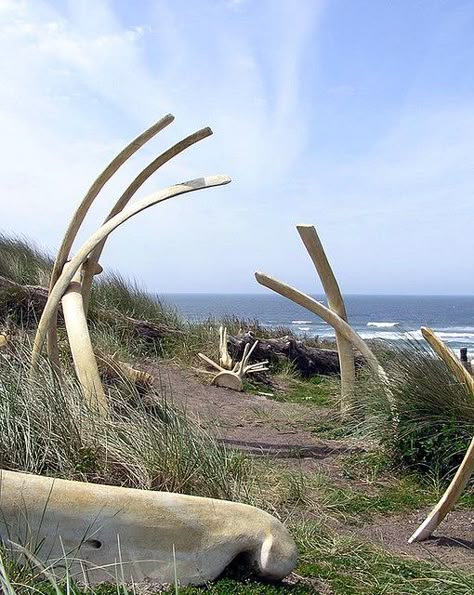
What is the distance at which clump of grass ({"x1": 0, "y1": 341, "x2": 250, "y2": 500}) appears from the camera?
425 centimetres

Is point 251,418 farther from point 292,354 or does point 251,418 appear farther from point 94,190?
point 292,354

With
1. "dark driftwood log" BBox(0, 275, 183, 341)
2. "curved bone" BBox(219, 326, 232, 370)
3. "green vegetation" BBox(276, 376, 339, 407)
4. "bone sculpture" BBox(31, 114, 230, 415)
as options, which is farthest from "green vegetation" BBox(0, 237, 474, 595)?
"curved bone" BBox(219, 326, 232, 370)

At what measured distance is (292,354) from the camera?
14078mm

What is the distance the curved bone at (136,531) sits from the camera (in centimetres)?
346

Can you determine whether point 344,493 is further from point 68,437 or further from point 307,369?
point 307,369

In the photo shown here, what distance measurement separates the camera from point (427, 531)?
16.0 ft

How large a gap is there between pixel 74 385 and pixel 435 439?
10.4ft

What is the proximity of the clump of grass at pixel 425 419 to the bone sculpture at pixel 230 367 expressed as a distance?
4.50 metres

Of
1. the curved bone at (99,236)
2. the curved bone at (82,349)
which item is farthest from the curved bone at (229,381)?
the curved bone at (99,236)

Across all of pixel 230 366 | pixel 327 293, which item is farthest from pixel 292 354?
pixel 327 293

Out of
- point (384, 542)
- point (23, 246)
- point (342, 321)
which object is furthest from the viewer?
point (23, 246)

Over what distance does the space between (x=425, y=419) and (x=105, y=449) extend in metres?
3.32

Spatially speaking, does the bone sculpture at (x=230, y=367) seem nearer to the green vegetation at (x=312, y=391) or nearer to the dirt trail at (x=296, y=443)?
the dirt trail at (x=296, y=443)

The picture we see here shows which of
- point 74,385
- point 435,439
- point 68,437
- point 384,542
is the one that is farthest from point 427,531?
point 74,385
